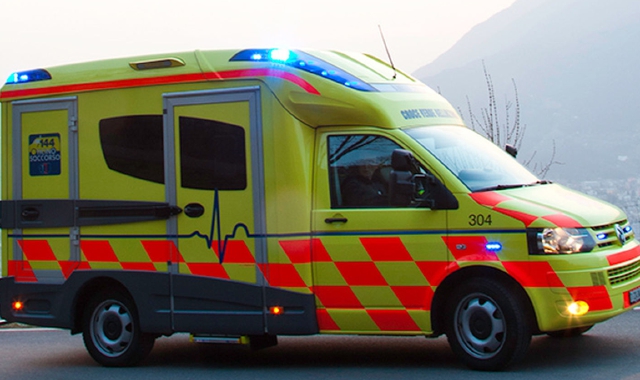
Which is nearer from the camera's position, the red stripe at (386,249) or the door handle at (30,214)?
the red stripe at (386,249)

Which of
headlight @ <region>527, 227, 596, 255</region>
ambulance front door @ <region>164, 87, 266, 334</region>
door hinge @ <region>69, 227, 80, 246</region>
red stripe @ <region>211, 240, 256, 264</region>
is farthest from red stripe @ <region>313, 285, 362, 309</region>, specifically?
door hinge @ <region>69, 227, 80, 246</region>

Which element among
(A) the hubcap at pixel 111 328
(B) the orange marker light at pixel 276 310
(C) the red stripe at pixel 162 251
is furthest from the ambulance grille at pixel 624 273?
(A) the hubcap at pixel 111 328

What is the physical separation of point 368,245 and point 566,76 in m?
104

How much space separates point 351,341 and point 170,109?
3.05 metres

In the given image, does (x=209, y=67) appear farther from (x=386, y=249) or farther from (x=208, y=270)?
(x=386, y=249)

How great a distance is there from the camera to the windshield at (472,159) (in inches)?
309

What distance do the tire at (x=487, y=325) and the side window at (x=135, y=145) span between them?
2.84 m

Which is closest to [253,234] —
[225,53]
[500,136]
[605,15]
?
[225,53]

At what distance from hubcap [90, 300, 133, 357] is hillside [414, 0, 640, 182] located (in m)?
21.5

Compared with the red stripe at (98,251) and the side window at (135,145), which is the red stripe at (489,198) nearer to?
the side window at (135,145)

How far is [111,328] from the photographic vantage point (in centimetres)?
915

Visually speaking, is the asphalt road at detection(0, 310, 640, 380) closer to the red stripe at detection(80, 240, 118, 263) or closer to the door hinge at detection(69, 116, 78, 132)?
the red stripe at detection(80, 240, 118, 263)

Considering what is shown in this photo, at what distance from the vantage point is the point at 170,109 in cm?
873

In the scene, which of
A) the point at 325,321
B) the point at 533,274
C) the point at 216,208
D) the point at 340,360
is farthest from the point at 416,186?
the point at 340,360
